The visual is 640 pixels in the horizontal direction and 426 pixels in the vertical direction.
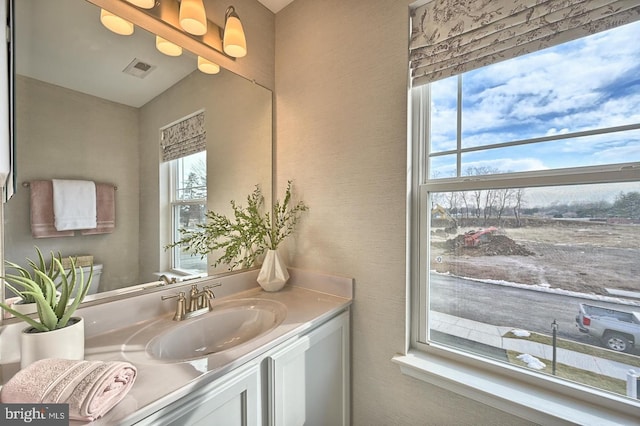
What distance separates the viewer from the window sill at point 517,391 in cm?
82

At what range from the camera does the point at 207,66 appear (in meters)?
1.28

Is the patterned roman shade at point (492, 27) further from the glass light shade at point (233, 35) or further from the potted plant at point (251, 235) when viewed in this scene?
the potted plant at point (251, 235)

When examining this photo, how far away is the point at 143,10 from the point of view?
3.43 feet

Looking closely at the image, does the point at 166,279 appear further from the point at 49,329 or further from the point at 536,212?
the point at 536,212

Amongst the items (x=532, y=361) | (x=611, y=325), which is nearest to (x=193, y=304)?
(x=532, y=361)

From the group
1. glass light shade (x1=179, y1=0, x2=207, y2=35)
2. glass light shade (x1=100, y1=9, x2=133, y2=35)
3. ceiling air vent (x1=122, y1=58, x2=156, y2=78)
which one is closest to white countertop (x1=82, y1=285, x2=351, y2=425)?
ceiling air vent (x1=122, y1=58, x2=156, y2=78)

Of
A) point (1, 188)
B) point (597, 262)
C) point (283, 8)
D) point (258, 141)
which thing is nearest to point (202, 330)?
point (1, 188)

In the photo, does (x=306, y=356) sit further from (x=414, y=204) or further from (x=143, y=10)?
(x=143, y=10)

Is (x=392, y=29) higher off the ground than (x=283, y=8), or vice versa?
(x=283, y=8)

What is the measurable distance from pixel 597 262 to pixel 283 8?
1882 mm

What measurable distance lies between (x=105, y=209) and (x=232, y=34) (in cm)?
94

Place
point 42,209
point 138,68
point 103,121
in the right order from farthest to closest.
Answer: point 138,68, point 103,121, point 42,209

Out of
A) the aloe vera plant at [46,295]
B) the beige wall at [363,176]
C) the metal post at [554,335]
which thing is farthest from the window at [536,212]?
the aloe vera plant at [46,295]

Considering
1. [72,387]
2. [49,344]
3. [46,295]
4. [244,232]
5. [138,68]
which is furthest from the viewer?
[244,232]
